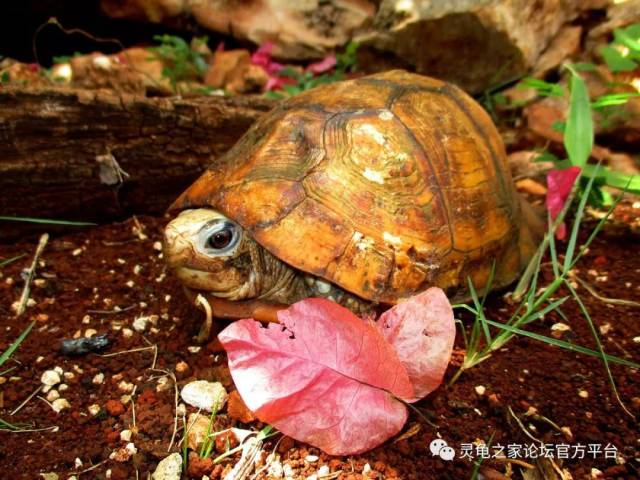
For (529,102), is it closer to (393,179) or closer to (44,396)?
(393,179)

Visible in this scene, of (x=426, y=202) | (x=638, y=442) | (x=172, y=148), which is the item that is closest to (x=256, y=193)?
(x=426, y=202)

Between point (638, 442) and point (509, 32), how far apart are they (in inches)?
109

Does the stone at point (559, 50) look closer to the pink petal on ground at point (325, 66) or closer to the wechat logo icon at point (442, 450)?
the pink petal on ground at point (325, 66)

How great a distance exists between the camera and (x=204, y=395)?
1.32 m

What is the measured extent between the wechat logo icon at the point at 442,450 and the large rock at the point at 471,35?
9.39 ft

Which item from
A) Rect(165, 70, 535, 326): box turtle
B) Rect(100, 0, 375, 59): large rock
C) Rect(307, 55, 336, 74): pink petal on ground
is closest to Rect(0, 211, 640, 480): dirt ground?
Rect(165, 70, 535, 326): box turtle

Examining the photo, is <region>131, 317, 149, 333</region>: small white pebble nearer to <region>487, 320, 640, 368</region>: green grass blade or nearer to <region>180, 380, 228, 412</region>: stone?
<region>180, 380, 228, 412</region>: stone

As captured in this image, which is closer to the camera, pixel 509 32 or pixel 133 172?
pixel 133 172

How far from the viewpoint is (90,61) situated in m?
3.24

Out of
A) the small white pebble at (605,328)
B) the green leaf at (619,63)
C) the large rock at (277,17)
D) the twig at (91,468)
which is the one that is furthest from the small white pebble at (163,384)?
the large rock at (277,17)

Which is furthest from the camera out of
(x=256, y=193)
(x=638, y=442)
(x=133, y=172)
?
(x=133, y=172)

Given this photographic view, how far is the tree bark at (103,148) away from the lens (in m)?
1.86

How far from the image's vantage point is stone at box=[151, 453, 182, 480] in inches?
43.0

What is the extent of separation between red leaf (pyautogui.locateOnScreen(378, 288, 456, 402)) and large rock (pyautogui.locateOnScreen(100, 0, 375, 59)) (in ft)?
12.7
